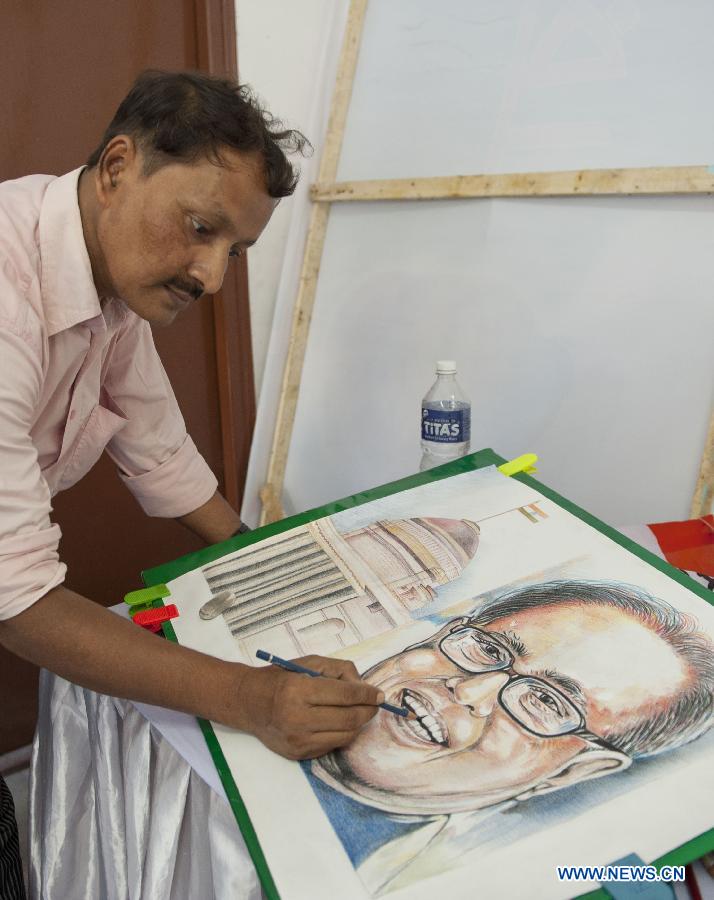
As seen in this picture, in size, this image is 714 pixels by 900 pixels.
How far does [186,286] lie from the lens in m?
0.82

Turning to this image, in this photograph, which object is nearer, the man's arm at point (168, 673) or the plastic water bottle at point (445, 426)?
the man's arm at point (168, 673)

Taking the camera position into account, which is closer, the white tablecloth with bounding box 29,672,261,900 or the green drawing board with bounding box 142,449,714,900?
the green drawing board with bounding box 142,449,714,900

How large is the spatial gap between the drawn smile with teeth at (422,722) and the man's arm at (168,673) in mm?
32

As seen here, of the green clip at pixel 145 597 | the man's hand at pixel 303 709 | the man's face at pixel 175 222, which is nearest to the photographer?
the man's hand at pixel 303 709

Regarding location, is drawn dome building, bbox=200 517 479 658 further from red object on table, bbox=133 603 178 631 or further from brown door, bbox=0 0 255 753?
brown door, bbox=0 0 255 753

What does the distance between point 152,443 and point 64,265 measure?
30 centimetres

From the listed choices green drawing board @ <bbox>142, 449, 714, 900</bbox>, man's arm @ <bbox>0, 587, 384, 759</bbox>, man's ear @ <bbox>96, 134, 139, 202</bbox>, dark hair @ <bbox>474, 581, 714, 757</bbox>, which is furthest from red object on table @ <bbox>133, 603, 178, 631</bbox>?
man's ear @ <bbox>96, 134, 139, 202</bbox>

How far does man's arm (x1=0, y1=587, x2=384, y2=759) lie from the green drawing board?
0.04 metres

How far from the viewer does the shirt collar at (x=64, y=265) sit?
0.80 metres

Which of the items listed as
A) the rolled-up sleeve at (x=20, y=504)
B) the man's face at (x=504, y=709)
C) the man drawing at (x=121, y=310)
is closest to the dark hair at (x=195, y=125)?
the man drawing at (x=121, y=310)

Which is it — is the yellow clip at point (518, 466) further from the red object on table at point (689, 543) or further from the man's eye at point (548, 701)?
the man's eye at point (548, 701)

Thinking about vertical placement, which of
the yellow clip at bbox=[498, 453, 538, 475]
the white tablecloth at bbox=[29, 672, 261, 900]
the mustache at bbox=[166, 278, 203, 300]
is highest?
the mustache at bbox=[166, 278, 203, 300]

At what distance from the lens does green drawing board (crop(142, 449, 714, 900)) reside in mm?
534

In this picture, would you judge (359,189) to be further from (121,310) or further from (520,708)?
(520,708)
